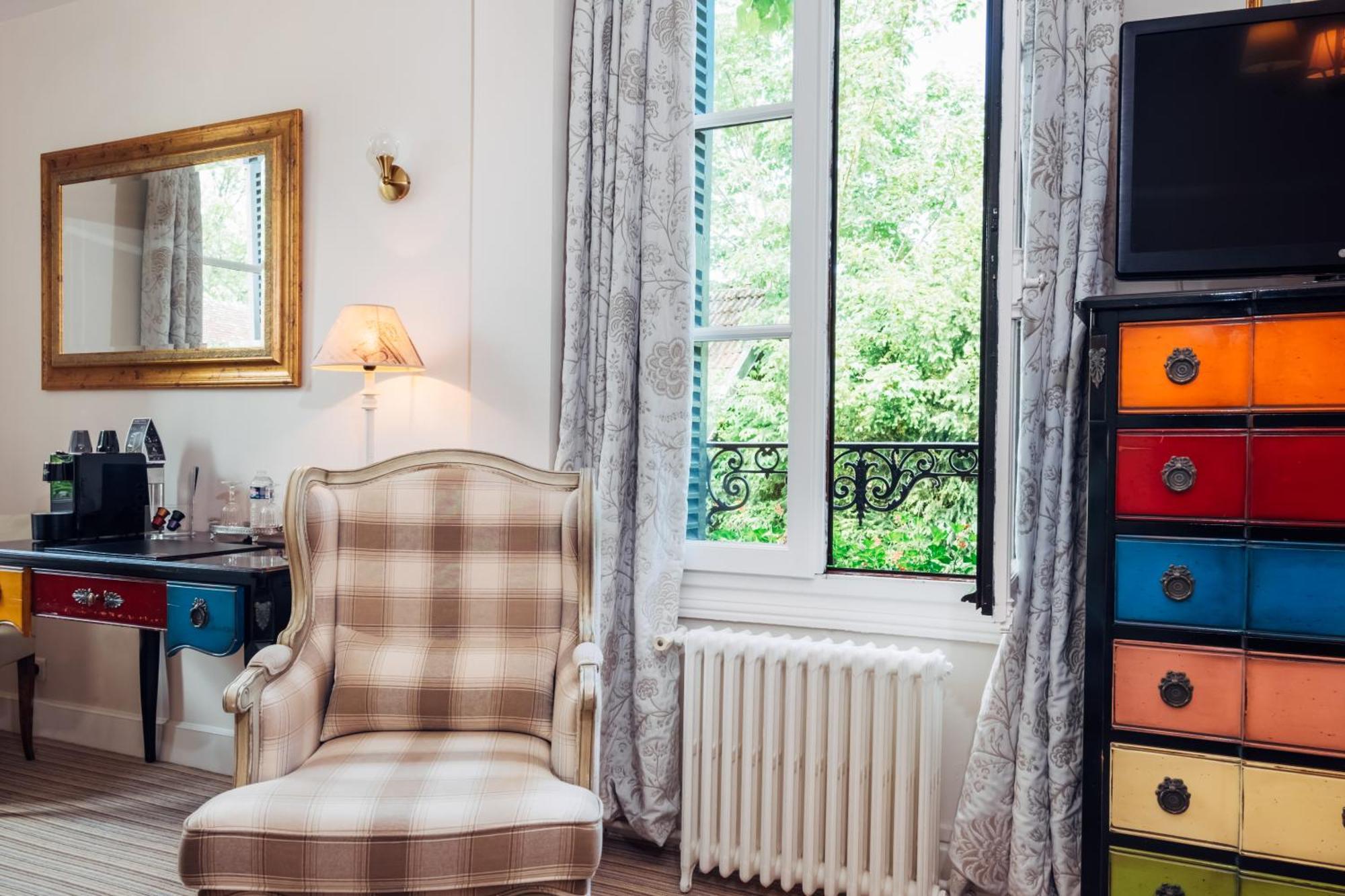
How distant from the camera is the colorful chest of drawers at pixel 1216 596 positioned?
58.5 inches

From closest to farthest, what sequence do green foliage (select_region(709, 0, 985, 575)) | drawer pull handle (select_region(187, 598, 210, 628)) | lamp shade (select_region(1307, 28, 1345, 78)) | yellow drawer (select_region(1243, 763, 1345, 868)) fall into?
1. yellow drawer (select_region(1243, 763, 1345, 868))
2. lamp shade (select_region(1307, 28, 1345, 78))
3. drawer pull handle (select_region(187, 598, 210, 628))
4. green foliage (select_region(709, 0, 985, 575))

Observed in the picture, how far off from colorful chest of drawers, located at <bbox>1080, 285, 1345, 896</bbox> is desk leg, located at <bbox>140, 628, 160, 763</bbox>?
288 cm

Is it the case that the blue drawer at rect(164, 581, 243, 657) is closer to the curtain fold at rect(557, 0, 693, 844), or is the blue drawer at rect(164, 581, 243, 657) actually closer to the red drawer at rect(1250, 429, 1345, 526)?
the curtain fold at rect(557, 0, 693, 844)

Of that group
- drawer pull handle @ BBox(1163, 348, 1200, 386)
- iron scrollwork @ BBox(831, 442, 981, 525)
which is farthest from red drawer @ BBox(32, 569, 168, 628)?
drawer pull handle @ BBox(1163, 348, 1200, 386)

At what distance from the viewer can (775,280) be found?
2572 millimetres

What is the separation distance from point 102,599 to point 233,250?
48.8 inches

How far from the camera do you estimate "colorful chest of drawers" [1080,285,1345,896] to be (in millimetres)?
1486

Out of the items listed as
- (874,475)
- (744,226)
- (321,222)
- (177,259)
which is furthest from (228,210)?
(874,475)

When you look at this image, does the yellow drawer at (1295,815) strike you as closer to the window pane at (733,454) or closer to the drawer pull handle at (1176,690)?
the drawer pull handle at (1176,690)

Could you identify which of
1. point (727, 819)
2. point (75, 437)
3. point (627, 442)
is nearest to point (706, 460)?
point (627, 442)

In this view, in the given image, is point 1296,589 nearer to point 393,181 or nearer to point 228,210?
point 393,181

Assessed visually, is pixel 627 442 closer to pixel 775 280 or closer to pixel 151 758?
pixel 775 280

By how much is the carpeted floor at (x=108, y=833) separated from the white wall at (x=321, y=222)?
0.17 m

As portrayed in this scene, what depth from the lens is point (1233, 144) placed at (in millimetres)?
1740
